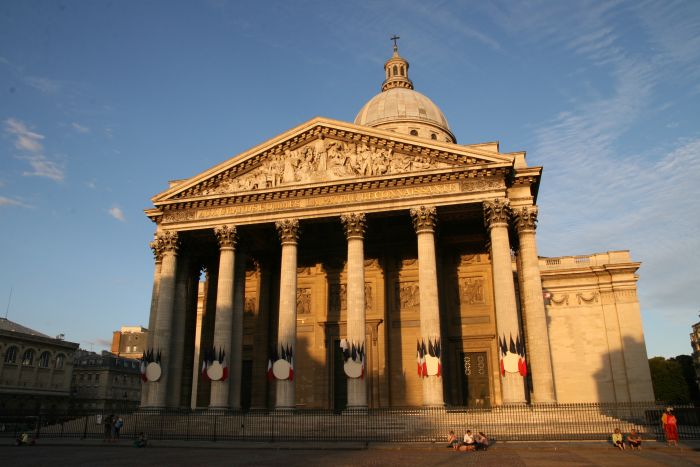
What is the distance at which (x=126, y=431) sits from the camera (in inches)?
1097

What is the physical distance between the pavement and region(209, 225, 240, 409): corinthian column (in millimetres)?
6636

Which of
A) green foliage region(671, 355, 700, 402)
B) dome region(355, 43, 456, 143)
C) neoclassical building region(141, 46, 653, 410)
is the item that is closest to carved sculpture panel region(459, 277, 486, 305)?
neoclassical building region(141, 46, 653, 410)

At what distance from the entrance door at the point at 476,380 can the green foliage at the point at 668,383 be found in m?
48.4

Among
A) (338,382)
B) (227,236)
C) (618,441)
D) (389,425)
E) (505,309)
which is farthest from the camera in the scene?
(338,382)

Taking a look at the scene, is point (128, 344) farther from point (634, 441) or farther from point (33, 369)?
point (634, 441)

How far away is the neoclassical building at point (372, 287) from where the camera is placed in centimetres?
2867

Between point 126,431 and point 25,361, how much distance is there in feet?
136

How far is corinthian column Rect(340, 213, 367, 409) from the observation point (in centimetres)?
2755

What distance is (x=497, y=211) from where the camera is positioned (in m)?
28.7

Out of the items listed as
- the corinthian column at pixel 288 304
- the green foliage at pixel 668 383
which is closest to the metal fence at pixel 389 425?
the corinthian column at pixel 288 304

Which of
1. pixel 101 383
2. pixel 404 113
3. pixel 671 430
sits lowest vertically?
pixel 671 430

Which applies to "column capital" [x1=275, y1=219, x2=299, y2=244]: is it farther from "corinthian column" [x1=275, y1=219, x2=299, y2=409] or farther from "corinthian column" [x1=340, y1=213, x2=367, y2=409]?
"corinthian column" [x1=340, y1=213, x2=367, y2=409]

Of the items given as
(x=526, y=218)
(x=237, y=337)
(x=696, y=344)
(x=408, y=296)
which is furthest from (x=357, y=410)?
(x=696, y=344)

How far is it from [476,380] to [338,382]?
811 cm
